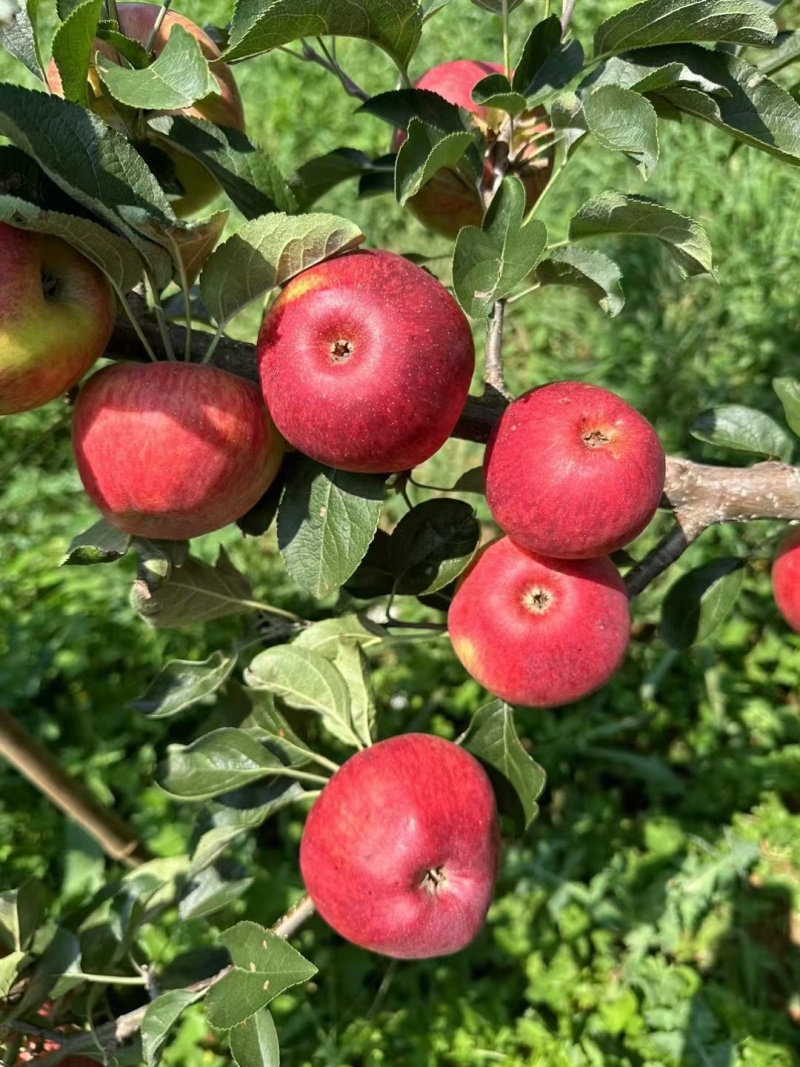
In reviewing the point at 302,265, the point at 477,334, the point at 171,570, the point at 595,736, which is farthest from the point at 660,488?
the point at 477,334

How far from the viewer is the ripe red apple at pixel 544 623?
1121mm

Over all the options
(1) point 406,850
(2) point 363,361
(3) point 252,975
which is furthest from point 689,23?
(3) point 252,975

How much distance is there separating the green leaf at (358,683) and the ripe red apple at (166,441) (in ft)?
1.29

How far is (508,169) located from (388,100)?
0.57 ft

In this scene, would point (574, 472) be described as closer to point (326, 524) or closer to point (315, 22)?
point (326, 524)

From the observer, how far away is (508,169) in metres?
1.16

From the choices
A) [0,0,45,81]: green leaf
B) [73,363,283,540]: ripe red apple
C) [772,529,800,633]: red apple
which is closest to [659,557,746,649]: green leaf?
[772,529,800,633]: red apple

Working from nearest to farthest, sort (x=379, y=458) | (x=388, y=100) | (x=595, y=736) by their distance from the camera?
(x=379, y=458)
(x=388, y=100)
(x=595, y=736)

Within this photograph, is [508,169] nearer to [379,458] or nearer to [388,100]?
[388,100]

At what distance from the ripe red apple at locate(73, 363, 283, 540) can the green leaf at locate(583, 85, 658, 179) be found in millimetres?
434

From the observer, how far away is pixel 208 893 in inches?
56.3

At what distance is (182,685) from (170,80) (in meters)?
0.78

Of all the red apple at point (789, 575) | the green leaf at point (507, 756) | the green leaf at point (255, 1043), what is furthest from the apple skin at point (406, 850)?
the red apple at point (789, 575)

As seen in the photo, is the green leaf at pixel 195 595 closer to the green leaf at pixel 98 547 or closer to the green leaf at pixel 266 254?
the green leaf at pixel 98 547
